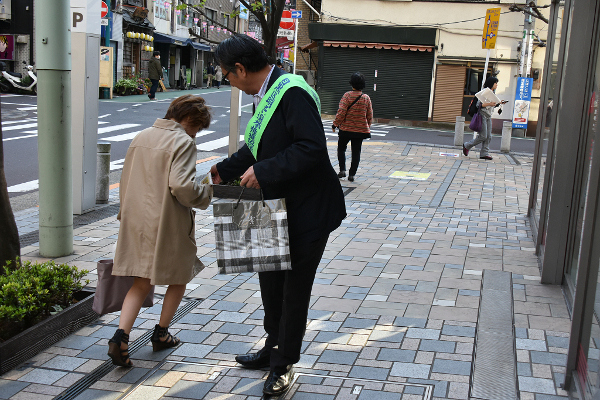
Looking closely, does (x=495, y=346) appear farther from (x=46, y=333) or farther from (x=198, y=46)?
(x=198, y=46)

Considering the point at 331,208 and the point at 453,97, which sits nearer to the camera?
the point at 331,208

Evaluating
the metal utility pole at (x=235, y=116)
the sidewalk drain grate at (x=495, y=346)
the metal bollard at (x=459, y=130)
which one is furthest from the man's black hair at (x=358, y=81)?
the metal bollard at (x=459, y=130)

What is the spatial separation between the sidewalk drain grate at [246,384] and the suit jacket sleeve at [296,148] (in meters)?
1.17

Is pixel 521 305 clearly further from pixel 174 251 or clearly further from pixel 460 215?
pixel 460 215

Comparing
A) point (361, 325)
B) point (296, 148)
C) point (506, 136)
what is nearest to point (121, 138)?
point (506, 136)

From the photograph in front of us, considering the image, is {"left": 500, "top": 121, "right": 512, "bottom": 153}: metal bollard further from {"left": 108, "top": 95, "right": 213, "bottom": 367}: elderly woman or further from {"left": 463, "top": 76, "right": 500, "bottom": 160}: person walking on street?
{"left": 108, "top": 95, "right": 213, "bottom": 367}: elderly woman

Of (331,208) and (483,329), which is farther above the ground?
(331,208)

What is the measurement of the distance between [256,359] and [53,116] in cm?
311

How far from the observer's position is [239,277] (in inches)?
215

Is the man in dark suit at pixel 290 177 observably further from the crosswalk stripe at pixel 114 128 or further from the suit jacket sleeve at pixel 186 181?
the crosswalk stripe at pixel 114 128

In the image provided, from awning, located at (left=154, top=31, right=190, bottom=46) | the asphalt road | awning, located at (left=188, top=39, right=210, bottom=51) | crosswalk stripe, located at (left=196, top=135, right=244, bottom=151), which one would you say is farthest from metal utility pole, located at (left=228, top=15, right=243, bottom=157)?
awning, located at (left=188, top=39, right=210, bottom=51)

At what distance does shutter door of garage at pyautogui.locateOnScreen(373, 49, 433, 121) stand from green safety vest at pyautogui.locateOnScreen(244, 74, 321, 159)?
77.2ft

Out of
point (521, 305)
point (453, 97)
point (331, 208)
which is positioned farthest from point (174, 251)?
point (453, 97)

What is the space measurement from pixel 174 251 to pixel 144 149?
0.59 meters
